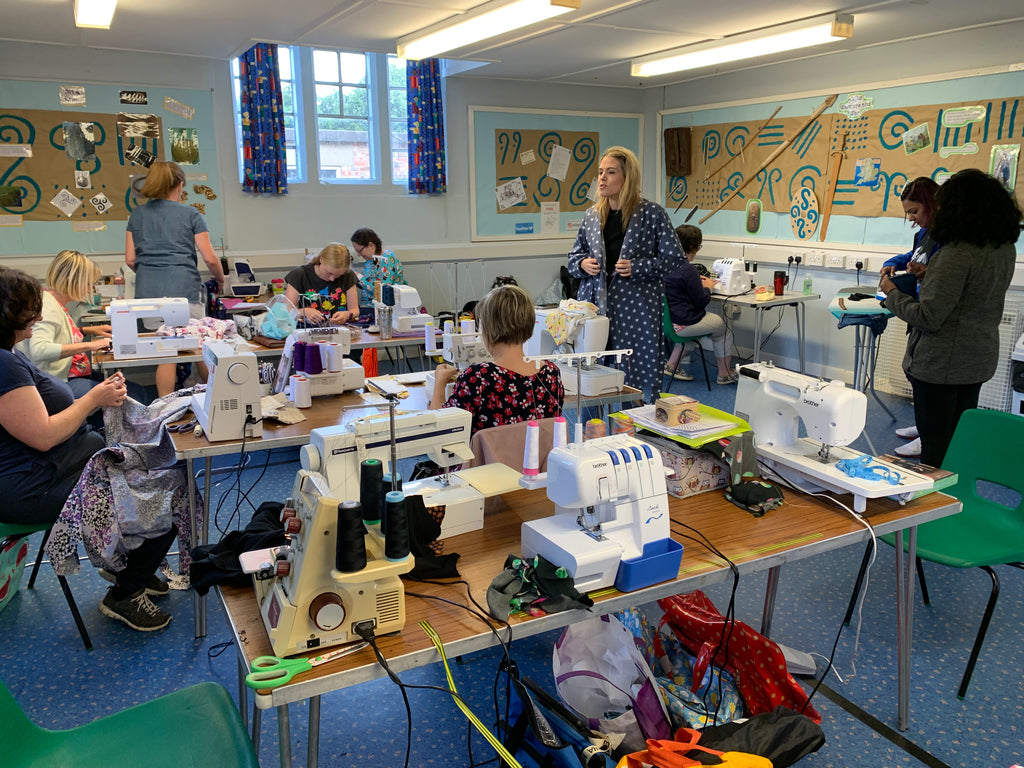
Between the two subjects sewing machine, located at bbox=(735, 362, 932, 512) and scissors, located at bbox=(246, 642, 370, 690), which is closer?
scissors, located at bbox=(246, 642, 370, 690)

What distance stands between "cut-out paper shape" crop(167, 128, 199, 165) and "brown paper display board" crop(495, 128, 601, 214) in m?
2.62

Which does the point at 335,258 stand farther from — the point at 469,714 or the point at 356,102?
the point at 469,714

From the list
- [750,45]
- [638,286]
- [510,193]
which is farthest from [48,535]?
[510,193]

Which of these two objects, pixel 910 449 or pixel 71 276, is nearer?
pixel 71 276

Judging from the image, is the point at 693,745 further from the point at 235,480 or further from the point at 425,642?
the point at 235,480

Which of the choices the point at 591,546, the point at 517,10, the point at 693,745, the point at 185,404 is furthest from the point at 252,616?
the point at 517,10

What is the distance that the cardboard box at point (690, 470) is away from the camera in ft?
6.94

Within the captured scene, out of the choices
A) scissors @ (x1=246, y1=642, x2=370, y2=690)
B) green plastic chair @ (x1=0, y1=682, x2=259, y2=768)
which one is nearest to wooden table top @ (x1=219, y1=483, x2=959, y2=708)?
scissors @ (x1=246, y1=642, x2=370, y2=690)

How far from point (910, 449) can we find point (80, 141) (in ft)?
19.5

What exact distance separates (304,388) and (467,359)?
0.68 m

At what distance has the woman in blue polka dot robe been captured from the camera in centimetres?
392

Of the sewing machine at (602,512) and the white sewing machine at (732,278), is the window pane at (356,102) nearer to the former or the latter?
the white sewing machine at (732,278)

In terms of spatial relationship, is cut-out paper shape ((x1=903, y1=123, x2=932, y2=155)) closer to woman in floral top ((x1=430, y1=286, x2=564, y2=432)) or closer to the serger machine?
woman in floral top ((x1=430, y1=286, x2=564, y2=432))

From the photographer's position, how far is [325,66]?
6488 millimetres
